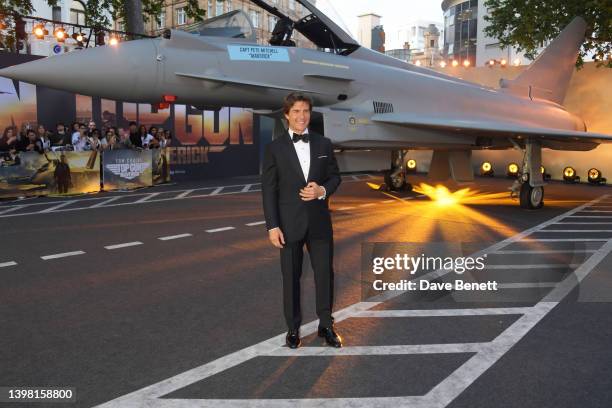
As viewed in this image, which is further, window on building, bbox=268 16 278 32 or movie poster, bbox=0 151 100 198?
movie poster, bbox=0 151 100 198

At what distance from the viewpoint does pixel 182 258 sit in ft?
21.5

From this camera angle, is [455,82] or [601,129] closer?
[455,82]

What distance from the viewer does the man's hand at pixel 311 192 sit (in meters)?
3.57

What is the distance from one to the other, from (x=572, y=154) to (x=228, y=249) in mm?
16523

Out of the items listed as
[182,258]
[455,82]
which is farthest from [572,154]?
[182,258]

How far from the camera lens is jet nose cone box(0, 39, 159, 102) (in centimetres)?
721

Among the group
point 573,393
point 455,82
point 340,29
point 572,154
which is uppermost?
point 340,29

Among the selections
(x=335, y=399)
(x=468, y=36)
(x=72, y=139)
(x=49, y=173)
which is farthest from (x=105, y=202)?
(x=468, y=36)

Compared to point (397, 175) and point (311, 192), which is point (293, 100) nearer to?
point (311, 192)

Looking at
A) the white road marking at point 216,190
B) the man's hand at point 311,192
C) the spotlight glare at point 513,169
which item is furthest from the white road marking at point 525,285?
the spotlight glare at point 513,169

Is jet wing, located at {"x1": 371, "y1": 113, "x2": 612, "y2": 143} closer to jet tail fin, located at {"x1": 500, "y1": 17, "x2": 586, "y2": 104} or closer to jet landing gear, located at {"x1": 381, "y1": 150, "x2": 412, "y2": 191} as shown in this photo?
jet landing gear, located at {"x1": 381, "y1": 150, "x2": 412, "y2": 191}

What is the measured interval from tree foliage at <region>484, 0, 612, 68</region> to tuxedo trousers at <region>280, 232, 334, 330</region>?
55.3ft

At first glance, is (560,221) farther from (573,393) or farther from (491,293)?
(573,393)

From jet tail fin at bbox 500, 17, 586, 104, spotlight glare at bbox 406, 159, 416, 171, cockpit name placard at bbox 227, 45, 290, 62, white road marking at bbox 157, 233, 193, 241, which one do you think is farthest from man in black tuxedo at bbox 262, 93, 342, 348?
spotlight glare at bbox 406, 159, 416, 171
